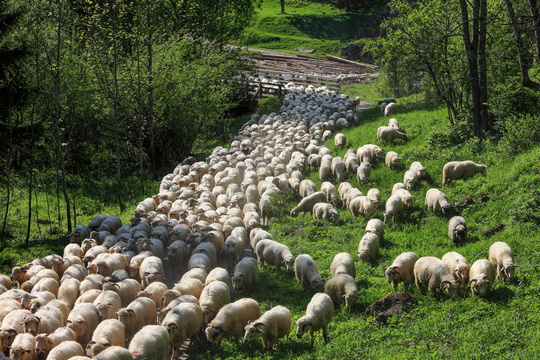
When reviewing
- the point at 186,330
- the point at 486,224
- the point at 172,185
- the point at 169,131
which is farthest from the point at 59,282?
the point at 169,131

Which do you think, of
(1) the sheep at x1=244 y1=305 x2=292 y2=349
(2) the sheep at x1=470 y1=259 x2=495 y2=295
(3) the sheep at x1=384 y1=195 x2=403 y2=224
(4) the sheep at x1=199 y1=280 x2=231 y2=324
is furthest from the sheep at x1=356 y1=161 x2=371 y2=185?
(1) the sheep at x1=244 y1=305 x2=292 y2=349

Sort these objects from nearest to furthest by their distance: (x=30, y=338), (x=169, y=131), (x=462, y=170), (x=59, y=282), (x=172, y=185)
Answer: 1. (x=30, y=338)
2. (x=59, y=282)
3. (x=462, y=170)
4. (x=172, y=185)
5. (x=169, y=131)

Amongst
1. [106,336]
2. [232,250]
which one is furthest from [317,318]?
[232,250]

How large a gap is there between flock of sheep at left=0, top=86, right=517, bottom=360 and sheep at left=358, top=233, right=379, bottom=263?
27 millimetres

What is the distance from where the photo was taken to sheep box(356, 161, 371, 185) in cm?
2050

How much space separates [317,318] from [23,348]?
5.22m

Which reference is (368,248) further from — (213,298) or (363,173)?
(363,173)

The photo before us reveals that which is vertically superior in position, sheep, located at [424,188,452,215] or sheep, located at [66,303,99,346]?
sheep, located at [424,188,452,215]

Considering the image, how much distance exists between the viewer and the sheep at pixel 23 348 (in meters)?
10.7

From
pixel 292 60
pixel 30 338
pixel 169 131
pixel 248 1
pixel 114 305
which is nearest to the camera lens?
pixel 30 338

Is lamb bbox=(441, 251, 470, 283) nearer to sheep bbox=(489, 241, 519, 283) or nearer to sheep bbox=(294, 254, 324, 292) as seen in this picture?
sheep bbox=(489, 241, 519, 283)

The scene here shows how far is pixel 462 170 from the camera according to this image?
1838 centimetres

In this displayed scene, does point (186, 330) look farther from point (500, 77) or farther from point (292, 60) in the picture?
point (292, 60)

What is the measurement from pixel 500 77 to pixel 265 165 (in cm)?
960
